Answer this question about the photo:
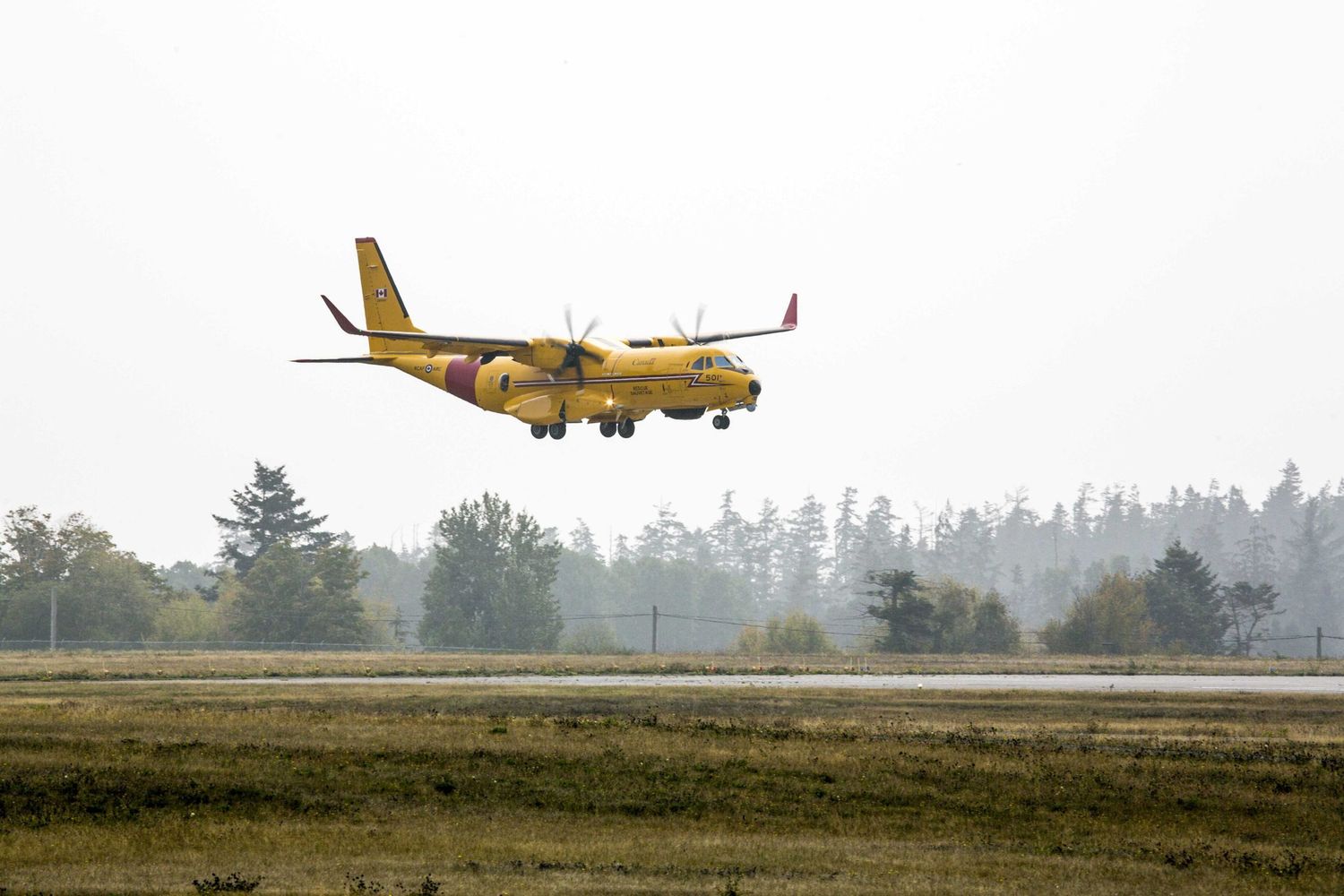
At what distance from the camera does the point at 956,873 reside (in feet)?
88.4

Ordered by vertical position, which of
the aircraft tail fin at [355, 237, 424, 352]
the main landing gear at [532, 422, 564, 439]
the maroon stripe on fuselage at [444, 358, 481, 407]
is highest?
the aircraft tail fin at [355, 237, 424, 352]

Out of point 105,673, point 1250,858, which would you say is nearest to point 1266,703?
point 1250,858

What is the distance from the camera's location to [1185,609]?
4975 inches

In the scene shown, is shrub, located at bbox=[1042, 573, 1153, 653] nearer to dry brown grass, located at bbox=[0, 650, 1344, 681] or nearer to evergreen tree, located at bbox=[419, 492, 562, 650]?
dry brown grass, located at bbox=[0, 650, 1344, 681]

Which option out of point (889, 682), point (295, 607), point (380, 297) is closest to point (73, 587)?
point (295, 607)

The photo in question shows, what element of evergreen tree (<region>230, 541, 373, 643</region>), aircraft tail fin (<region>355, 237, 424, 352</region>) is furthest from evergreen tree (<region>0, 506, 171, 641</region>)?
aircraft tail fin (<region>355, 237, 424, 352</region>)

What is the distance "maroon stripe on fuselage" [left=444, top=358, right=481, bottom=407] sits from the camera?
7325cm

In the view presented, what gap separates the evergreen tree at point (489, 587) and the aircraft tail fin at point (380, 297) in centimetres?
6533

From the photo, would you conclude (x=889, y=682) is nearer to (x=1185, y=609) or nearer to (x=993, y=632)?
(x=993, y=632)

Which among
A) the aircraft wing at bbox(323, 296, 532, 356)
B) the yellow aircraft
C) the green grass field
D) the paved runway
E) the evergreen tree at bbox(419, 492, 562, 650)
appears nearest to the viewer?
the green grass field

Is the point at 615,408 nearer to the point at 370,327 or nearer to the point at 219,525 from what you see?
the point at 370,327

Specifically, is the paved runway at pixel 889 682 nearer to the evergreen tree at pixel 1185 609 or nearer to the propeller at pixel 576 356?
the propeller at pixel 576 356

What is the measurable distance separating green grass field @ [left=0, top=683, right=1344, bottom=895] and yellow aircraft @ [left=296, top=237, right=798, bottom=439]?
18.3 meters

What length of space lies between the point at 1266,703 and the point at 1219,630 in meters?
80.4
